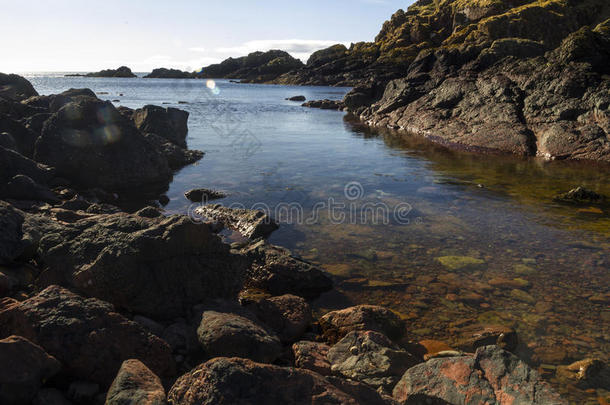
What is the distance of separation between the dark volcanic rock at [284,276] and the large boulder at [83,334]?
3854 mm

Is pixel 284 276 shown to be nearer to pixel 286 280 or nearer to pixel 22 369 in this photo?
pixel 286 280

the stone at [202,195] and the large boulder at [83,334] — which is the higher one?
the large boulder at [83,334]

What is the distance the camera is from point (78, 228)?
24.6 ft

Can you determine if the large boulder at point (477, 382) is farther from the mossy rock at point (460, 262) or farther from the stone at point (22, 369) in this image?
the mossy rock at point (460, 262)

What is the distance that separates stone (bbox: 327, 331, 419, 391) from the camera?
216 inches

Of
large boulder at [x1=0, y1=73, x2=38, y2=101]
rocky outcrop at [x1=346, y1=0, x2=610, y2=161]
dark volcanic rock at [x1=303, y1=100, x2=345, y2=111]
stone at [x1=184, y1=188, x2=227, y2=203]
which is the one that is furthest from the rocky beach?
dark volcanic rock at [x1=303, y1=100, x2=345, y2=111]

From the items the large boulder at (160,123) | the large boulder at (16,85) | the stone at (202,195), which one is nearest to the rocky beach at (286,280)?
the stone at (202,195)

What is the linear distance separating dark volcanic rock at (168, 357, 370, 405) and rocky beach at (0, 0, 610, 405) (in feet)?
0.06

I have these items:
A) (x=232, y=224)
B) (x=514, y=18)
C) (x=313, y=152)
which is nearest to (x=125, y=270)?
(x=232, y=224)

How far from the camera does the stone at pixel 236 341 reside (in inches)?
214

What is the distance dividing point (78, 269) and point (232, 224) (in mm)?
6411

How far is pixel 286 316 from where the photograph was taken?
7230mm

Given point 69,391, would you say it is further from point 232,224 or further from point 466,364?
point 232,224

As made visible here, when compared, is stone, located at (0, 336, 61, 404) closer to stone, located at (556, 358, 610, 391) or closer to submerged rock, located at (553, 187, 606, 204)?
stone, located at (556, 358, 610, 391)
